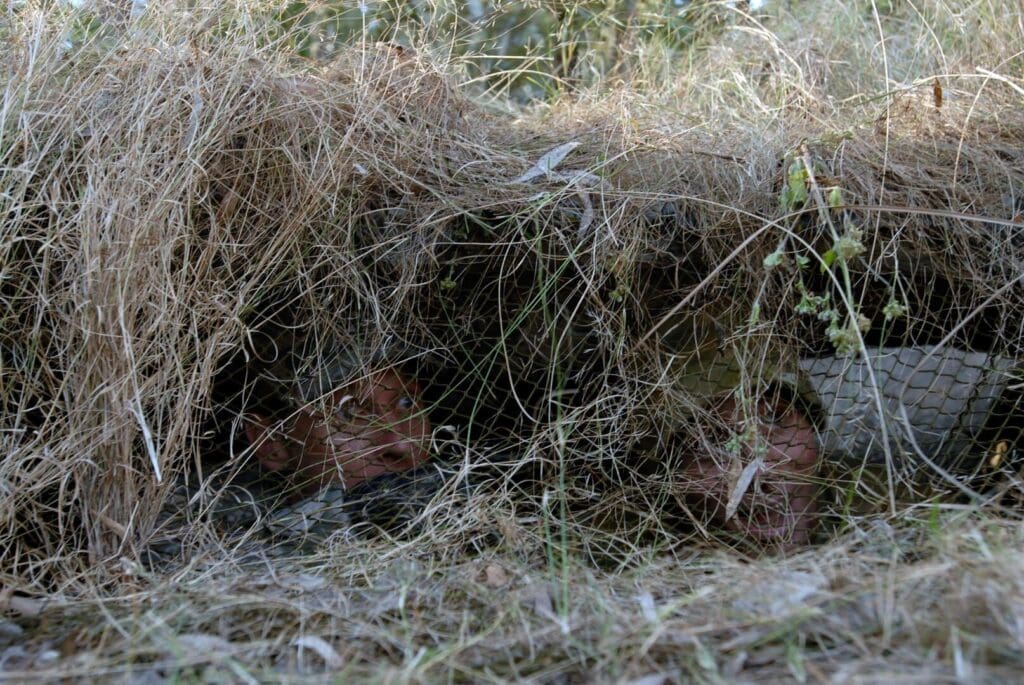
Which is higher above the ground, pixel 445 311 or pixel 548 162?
pixel 548 162

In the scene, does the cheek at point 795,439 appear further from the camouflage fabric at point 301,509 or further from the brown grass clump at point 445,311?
the camouflage fabric at point 301,509

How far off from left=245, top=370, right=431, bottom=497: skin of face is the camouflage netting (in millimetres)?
59

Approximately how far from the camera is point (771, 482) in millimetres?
1690

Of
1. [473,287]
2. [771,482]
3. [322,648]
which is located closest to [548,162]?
[473,287]

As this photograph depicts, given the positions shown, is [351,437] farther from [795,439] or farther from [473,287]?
[795,439]

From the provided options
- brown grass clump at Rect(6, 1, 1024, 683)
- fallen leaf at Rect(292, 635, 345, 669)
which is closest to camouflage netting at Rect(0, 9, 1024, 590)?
brown grass clump at Rect(6, 1, 1024, 683)

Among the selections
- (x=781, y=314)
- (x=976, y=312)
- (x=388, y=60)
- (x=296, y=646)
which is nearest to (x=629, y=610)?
(x=296, y=646)

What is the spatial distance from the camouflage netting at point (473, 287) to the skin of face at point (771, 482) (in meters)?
0.03

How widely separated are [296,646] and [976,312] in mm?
1257

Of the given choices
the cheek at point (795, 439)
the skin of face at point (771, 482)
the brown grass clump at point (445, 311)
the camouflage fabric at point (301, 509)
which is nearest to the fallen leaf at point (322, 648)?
the brown grass clump at point (445, 311)

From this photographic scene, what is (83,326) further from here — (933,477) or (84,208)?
(933,477)

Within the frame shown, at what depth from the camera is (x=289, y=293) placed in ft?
5.71

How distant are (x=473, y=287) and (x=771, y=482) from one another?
2.17ft

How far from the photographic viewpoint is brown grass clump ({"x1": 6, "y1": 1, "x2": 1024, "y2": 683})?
139cm
